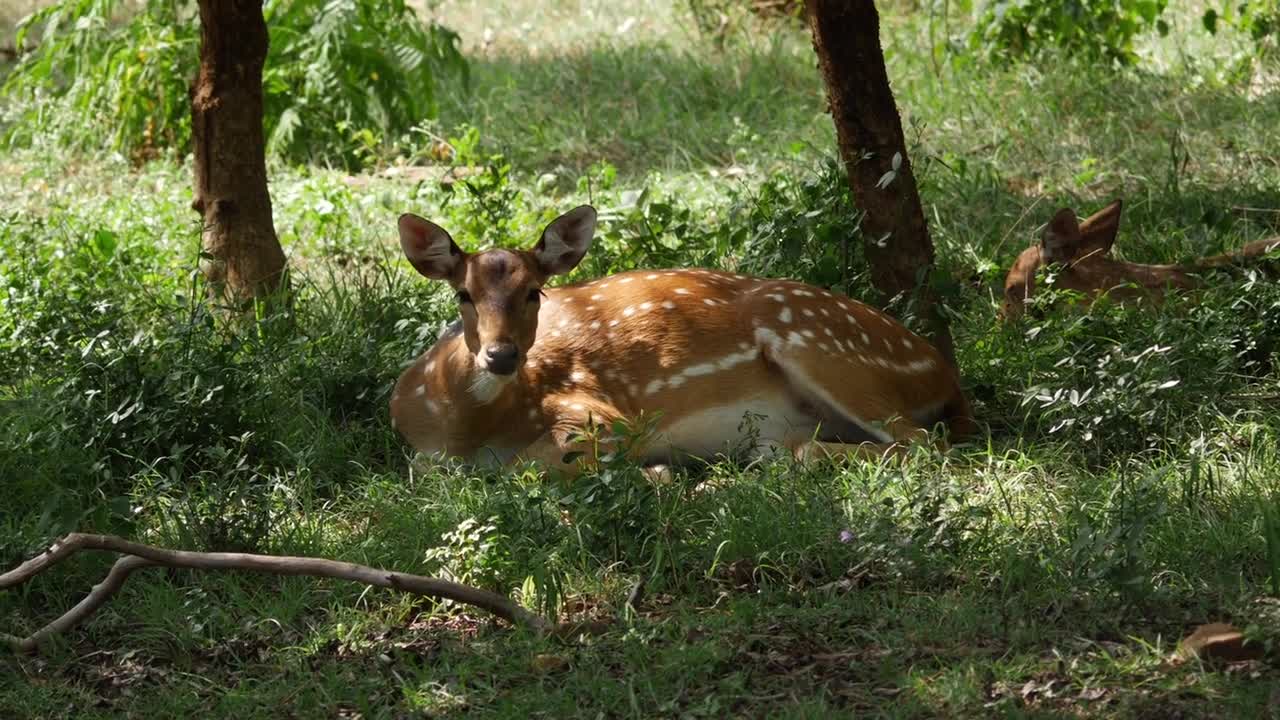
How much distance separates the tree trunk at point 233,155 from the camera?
659cm

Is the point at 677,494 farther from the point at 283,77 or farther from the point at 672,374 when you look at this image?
the point at 283,77

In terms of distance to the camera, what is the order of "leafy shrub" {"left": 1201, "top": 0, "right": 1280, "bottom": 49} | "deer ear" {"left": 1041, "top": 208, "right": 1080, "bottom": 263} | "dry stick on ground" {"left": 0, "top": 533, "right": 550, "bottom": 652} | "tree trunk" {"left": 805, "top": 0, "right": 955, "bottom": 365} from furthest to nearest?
"leafy shrub" {"left": 1201, "top": 0, "right": 1280, "bottom": 49}
"deer ear" {"left": 1041, "top": 208, "right": 1080, "bottom": 263}
"tree trunk" {"left": 805, "top": 0, "right": 955, "bottom": 365}
"dry stick on ground" {"left": 0, "top": 533, "right": 550, "bottom": 652}

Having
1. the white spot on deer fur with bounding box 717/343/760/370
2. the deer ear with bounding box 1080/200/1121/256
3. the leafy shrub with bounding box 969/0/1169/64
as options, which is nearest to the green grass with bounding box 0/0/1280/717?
the deer ear with bounding box 1080/200/1121/256

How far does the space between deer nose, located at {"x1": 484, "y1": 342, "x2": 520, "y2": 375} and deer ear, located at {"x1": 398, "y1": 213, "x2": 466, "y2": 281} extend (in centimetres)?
40

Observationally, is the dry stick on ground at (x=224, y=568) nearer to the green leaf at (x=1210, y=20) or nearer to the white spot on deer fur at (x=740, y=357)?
the white spot on deer fur at (x=740, y=357)

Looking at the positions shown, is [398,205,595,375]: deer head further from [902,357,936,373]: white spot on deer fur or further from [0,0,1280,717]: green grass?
[902,357,936,373]: white spot on deer fur

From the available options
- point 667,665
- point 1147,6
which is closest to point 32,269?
point 667,665

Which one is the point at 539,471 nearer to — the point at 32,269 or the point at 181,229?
the point at 32,269

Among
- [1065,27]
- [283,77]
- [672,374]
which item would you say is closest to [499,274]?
[672,374]

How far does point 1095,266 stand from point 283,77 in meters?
4.97

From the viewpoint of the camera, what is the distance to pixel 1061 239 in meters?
6.26

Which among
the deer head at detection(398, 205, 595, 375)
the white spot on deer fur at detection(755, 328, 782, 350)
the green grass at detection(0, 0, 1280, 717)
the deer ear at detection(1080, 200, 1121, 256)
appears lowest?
the green grass at detection(0, 0, 1280, 717)

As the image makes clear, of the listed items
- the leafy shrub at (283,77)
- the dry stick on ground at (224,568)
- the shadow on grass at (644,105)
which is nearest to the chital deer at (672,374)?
the dry stick on ground at (224,568)

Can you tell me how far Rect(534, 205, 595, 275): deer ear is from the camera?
5.53 meters
